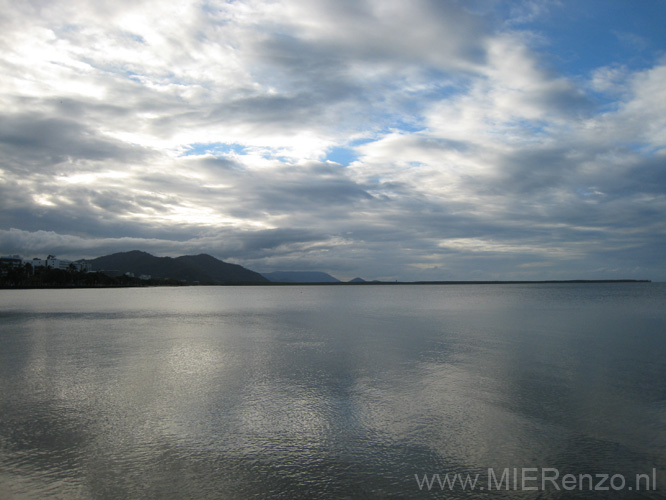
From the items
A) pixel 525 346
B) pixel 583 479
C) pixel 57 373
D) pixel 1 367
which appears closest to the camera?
pixel 583 479

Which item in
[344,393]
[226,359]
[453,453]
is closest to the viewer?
[453,453]

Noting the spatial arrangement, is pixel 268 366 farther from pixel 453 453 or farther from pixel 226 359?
pixel 453 453

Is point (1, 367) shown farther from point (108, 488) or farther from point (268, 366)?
point (108, 488)

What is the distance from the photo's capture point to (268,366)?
Result: 58.5ft

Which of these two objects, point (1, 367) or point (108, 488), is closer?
point (108, 488)

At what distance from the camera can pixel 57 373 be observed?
1623cm

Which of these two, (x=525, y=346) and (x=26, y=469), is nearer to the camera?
(x=26, y=469)

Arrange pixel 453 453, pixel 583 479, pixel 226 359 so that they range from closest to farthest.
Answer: pixel 583 479
pixel 453 453
pixel 226 359

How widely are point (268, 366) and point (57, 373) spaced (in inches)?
302

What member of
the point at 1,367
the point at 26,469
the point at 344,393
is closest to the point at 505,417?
the point at 344,393

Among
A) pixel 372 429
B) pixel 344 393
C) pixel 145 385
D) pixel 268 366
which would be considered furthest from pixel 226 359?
pixel 372 429

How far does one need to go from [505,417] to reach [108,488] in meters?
9.05

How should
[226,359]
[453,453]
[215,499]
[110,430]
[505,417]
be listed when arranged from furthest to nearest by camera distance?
[226,359], [505,417], [110,430], [453,453], [215,499]

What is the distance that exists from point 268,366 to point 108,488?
10464mm
